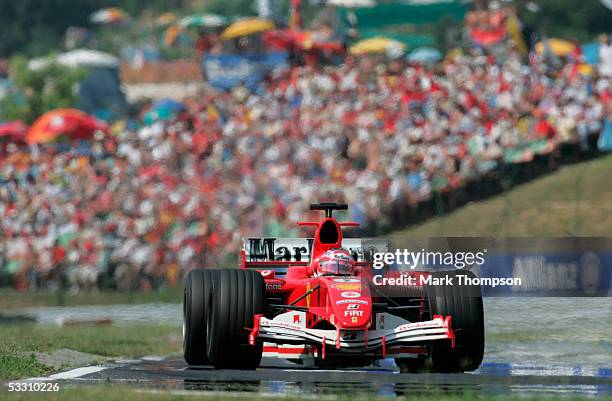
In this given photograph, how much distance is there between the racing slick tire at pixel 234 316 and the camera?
37.6 ft

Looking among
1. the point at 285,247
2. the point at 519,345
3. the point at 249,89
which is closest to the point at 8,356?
the point at 285,247

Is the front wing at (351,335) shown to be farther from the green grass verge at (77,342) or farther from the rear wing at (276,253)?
the rear wing at (276,253)

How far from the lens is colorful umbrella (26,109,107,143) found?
2891 centimetres

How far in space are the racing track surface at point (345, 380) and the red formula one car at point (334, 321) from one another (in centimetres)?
20

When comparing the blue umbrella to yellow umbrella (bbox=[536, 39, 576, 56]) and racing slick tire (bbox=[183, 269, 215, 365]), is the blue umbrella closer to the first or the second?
yellow umbrella (bbox=[536, 39, 576, 56])

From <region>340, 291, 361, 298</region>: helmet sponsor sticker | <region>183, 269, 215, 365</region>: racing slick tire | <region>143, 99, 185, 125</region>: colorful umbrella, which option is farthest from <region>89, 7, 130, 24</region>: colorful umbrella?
<region>340, 291, 361, 298</region>: helmet sponsor sticker

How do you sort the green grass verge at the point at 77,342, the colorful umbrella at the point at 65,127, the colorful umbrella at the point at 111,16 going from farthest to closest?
the colorful umbrella at the point at 111,16
the colorful umbrella at the point at 65,127
the green grass verge at the point at 77,342

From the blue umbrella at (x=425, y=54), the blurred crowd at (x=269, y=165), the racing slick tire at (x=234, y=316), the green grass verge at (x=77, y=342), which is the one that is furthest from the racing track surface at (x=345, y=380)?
the blue umbrella at (x=425, y=54)

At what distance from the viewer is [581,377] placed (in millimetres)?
12258

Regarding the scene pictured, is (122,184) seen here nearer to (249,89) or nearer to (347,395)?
(249,89)

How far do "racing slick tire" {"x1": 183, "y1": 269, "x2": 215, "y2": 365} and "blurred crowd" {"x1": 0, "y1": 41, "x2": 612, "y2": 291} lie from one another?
1043 centimetres

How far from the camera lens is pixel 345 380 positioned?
11453 millimetres

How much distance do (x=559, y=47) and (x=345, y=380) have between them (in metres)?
20.0

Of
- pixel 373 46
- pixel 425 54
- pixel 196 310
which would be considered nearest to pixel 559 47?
pixel 425 54
